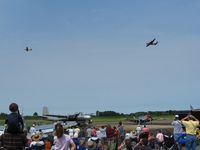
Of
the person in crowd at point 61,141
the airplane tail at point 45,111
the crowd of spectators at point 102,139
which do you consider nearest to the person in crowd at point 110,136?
the crowd of spectators at point 102,139

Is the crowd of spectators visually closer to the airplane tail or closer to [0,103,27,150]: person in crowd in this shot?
[0,103,27,150]: person in crowd

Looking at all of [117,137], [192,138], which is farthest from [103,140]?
[192,138]

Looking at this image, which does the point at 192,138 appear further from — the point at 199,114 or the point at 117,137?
the point at 199,114

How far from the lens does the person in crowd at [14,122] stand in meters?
10.1

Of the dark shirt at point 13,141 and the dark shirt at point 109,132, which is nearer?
the dark shirt at point 13,141

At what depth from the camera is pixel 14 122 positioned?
10.1 meters

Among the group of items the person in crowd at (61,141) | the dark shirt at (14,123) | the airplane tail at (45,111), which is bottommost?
the person in crowd at (61,141)

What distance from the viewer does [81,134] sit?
98.3 ft

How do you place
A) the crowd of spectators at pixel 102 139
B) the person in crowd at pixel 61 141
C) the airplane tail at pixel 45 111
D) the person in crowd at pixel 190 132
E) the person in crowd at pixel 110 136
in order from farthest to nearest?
the airplane tail at pixel 45 111 → the person in crowd at pixel 110 136 → the person in crowd at pixel 190 132 → the crowd of spectators at pixel 102 139 → the person in crowd at pixel 61 141

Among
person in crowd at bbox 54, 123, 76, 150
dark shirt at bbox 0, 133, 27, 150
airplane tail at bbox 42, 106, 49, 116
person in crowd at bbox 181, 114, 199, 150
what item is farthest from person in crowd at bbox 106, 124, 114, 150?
airplane tail at bbox 42, 106, 49, 116

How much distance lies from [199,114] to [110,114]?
117m

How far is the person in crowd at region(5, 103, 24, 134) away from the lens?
399 inches

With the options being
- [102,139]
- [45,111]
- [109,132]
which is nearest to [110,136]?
[109,132]

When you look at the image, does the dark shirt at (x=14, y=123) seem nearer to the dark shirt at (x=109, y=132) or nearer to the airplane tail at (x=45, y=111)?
the dark shirt at (x=109, y=132)
